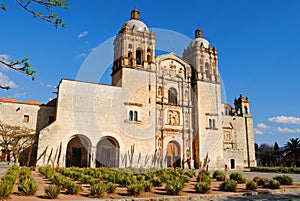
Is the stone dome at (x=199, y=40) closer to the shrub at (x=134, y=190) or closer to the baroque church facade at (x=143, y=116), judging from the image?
the baroque church facade at (x=143, y=116)

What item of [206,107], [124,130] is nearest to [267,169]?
[206,107]

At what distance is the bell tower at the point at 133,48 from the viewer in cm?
3067

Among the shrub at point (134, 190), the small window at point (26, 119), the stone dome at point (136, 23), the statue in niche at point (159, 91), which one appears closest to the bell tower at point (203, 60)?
the statue in niche at point (159, 91)

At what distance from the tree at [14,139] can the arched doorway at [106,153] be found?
23.9 ft

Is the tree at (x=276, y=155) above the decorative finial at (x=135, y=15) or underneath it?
underneath

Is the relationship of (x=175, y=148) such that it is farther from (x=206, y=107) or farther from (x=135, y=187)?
(x=135, y=187)

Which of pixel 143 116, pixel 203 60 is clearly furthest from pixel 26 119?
pixel 203 60

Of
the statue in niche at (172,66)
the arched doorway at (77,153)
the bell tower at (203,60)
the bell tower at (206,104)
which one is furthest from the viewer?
the bell tower at (203,60)

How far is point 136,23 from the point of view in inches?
1331

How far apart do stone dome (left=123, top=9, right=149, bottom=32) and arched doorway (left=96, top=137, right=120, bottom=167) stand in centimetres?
1470

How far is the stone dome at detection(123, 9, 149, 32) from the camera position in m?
33.4

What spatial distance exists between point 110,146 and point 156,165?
18.3ft

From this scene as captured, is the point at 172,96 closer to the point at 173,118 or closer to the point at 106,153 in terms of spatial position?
the point at 173,118

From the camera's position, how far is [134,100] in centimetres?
2917
